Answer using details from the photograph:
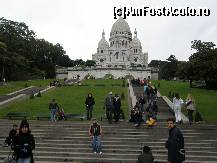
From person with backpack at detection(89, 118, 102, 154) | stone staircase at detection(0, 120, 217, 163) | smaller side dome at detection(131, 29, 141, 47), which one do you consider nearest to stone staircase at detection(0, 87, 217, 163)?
stone staircase at detection(0, 120, 217, 163)

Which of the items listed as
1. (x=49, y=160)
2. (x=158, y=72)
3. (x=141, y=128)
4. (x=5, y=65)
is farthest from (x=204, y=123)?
(x=158, y=72)

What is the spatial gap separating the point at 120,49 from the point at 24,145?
136 meters

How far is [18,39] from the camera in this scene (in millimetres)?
90250

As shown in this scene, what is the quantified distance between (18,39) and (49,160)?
240 ft

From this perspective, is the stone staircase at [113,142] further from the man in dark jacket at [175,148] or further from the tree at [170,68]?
the tree at [170,68]

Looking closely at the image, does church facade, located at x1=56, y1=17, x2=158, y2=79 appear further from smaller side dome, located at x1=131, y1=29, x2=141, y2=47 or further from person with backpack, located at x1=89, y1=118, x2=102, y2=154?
person with backpack, located at x1=89, y1=118, x2=102, y2=154

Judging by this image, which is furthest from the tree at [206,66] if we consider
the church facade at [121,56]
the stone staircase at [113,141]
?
the church facade at [121,56]

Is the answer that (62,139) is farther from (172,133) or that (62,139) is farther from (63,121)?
(172,133)

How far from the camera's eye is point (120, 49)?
5837 inches

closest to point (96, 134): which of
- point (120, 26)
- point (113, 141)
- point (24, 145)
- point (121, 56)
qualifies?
point (113, 141)

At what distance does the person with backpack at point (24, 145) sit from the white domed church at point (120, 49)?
432 ft

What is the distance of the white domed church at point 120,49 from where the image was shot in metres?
148

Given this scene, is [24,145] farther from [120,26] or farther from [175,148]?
[120,26]

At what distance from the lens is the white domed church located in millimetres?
148000
